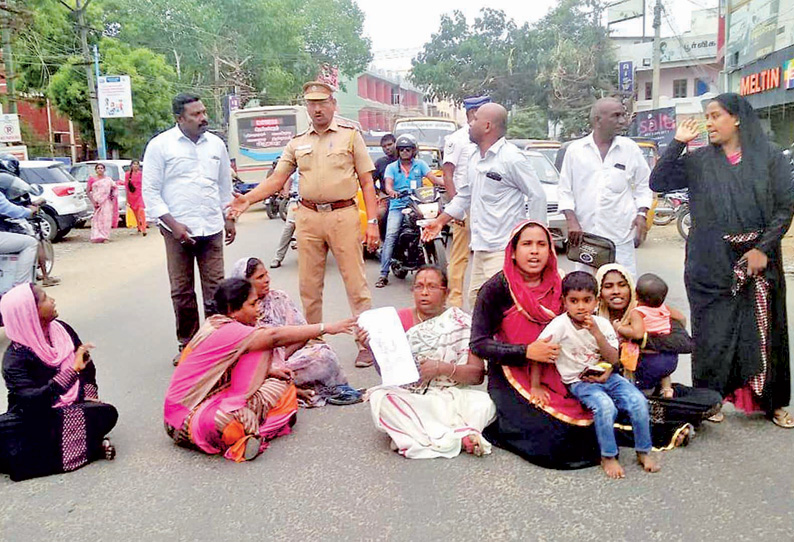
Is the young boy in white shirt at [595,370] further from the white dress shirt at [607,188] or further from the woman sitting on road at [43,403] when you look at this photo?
the woman sitting on road at [43,403]

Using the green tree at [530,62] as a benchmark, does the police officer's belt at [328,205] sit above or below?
below

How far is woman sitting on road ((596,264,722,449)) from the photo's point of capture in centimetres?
385

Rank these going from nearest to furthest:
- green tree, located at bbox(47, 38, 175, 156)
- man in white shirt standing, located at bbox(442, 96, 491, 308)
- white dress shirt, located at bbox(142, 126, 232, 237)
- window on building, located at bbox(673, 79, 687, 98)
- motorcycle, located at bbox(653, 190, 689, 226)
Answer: white dress shirt, located at bbox(142, 126, 232, 237), man in white shirt standing, located at bbox(442, 96, 491, 308), motorcycle, located at bbox(653, 190, 689, 226), green tree, located at bbox(47, 38, 175, 156), window on building, located at bbox(673, 79, 687, 98)

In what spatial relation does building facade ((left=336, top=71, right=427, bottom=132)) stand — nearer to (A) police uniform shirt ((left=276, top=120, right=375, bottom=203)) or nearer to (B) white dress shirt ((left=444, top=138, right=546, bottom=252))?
(A) police uniform shirt ((left=276, top=120, right=375, bottom=203))

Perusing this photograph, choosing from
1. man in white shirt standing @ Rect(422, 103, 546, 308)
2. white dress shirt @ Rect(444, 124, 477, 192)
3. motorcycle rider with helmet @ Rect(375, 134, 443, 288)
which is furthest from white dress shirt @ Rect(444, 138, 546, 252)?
motorcycle rider with helmet @ Rect(375, 134, 443, 288)

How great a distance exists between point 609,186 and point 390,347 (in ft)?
6.38

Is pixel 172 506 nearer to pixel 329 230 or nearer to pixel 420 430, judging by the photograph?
pixel 420 430

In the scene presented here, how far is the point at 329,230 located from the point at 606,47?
40967 millimetres

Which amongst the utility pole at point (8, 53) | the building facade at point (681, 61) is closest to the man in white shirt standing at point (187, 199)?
the utility pole at point (8, 53)

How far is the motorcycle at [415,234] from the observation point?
8578 millimetres

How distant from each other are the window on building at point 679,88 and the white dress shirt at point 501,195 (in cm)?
4341

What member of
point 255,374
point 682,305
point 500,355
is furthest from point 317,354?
point 682,305

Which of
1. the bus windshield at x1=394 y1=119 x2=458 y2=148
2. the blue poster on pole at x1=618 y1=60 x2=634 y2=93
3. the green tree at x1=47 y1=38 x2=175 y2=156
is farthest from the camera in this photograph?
the blue poster on pole at x1=618 y1=60 x2=634 y2=93

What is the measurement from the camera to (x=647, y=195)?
498 centimetres
